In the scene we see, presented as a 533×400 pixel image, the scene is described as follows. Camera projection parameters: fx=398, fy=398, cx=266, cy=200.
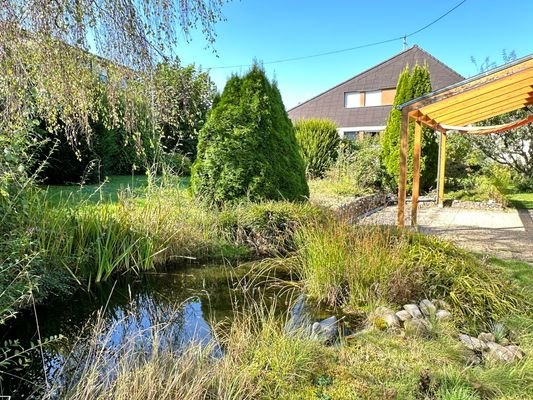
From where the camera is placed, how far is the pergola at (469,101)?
4.23 metres

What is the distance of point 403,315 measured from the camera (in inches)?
121

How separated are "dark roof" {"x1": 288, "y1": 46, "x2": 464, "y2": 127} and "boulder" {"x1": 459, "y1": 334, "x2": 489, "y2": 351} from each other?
19716 mm

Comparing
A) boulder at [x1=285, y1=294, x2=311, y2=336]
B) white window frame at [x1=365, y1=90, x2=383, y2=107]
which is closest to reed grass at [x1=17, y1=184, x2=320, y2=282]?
boulder at [x1=285, y1=294, x2=311, y2=336]

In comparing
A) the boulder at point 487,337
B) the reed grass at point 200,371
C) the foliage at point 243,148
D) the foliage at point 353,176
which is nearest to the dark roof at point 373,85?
the foliage at point 353,176

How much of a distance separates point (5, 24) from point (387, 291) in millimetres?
3500

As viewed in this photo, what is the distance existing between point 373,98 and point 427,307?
20699 mm

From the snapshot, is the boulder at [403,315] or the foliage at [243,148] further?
the foliage at [243,148]

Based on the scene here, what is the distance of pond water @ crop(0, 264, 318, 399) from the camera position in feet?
8.18

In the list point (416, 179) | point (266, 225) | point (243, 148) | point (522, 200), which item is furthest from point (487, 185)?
point (266, 225)

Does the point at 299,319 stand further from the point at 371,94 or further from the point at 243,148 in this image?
the point at 371,94

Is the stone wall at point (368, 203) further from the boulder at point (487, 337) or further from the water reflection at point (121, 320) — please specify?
the boulder at point (487, 337)

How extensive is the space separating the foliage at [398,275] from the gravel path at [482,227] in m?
1.76

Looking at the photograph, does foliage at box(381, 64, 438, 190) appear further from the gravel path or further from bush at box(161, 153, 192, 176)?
bush at box(161, 153, 192, 176)

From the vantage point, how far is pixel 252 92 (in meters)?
6.04
